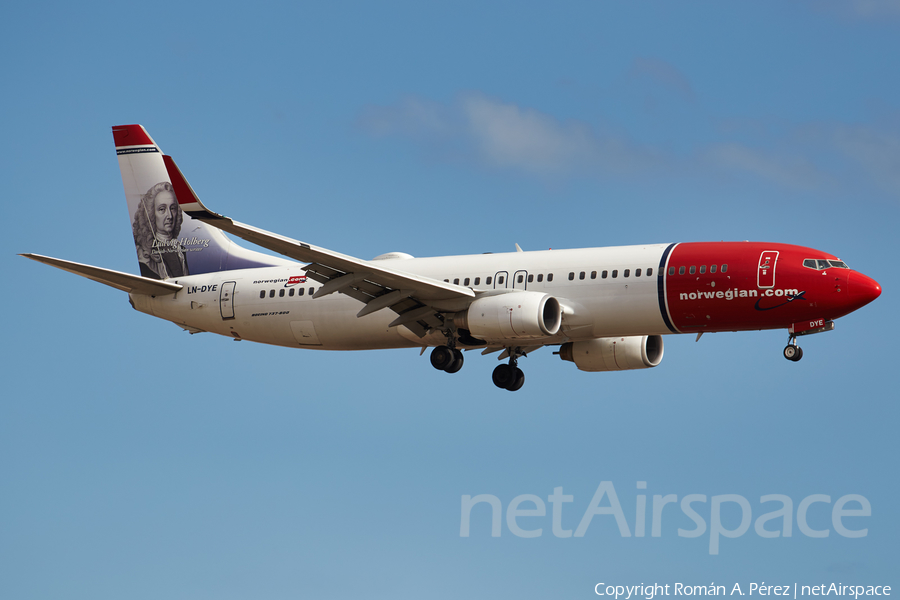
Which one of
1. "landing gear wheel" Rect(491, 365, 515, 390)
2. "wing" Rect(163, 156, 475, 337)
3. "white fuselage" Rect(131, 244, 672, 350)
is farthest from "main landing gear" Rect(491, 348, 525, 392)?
"wing" Rect(163, 156, 475, 337)

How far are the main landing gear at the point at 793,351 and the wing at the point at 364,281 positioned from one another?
10.8m

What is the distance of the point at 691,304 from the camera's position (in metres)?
38.7

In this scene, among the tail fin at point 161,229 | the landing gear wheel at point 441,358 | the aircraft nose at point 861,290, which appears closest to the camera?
the aircraft nose at point 861,290

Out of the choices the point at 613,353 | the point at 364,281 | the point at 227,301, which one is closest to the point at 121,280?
the point at 227,301

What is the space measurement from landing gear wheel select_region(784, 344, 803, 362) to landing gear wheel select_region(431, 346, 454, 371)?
11.6m

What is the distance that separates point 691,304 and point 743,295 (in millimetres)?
1704

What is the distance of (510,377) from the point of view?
45.4m

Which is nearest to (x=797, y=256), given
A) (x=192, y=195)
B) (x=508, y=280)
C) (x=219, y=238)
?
(x=508, y=280)

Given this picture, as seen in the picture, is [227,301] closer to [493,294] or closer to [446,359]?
[446,359]

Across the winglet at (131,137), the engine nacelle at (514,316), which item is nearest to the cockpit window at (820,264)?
the engine nacelle at (514,316)

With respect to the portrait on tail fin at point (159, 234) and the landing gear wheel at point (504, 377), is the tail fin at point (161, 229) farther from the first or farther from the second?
the landing gear wheel at point (504, 377)

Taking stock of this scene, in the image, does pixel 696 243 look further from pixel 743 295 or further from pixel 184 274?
pixel 184 274

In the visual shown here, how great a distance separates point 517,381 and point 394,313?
5856 millimetres

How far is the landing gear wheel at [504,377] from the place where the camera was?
1786 inches
